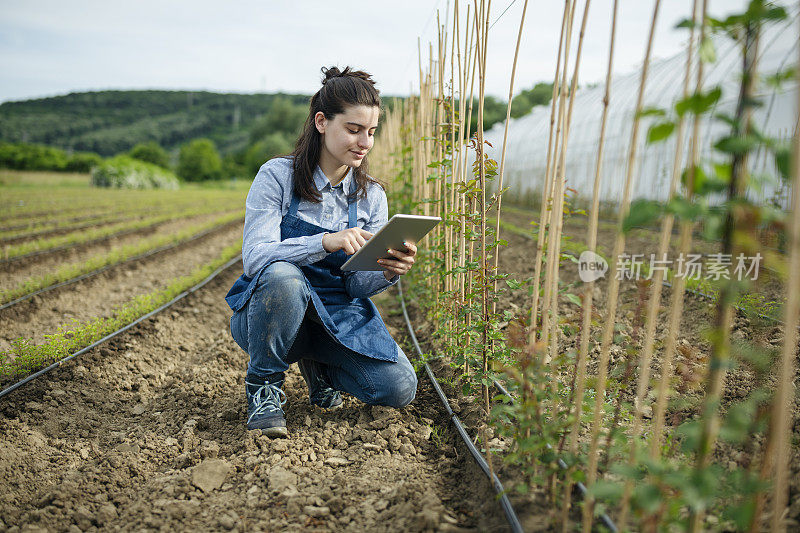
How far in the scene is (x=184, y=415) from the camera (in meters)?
2.35

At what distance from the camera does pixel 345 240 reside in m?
1.98

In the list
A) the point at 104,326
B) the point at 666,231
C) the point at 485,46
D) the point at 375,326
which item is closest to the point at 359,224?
the point at 375,326

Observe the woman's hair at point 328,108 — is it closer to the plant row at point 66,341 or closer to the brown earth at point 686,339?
the brown earth at point 686,339

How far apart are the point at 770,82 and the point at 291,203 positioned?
1790mm

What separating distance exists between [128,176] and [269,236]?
2637 centimetres

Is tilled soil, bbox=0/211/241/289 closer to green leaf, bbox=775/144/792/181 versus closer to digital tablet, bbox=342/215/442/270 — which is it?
digital tablet, bbox=342/215/442/270

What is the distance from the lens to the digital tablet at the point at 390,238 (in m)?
1.75

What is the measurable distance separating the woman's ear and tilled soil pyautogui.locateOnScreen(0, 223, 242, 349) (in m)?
2.23

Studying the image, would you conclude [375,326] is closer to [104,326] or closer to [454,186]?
[454,186]

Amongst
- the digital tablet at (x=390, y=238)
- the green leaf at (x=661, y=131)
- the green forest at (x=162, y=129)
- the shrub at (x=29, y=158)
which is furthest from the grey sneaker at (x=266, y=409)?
the shrub at (x=29, y=158)

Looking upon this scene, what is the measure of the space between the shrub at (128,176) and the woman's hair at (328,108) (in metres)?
25.6

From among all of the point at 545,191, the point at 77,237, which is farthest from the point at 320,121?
the point at 77,237

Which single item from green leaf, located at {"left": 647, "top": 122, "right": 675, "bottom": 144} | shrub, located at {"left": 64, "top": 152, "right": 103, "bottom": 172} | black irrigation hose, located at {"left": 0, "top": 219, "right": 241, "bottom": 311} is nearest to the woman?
green leaf, located at {"left": 647, "top": 122, "right": 675, "bottom": 144}

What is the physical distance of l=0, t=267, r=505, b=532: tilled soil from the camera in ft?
5.24
